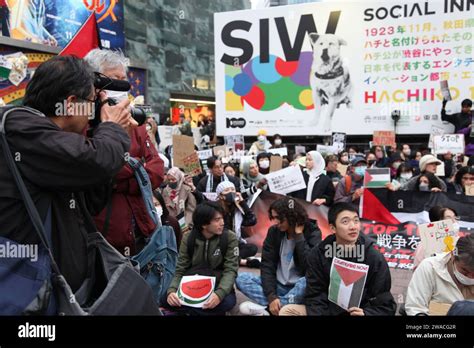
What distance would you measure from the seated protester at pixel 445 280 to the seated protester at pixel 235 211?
2791mm

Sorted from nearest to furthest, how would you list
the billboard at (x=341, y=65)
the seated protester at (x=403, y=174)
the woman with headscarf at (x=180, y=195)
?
the woman with headscarf at (x=180, y=195), the seated protester at (x=403, y=174), the billboard at (x=341, y=65)

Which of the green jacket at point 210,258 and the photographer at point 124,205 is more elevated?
the photographer at point 124,205

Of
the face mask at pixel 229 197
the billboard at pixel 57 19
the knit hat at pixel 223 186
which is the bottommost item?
the face mask at pixel 229 197

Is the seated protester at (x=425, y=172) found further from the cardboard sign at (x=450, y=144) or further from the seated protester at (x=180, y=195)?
the cardboard sign at (x=450, y=144)

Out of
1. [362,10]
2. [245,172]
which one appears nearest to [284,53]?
[362,10]

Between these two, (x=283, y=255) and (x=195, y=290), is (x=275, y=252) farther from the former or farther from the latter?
(x=195, y=290)

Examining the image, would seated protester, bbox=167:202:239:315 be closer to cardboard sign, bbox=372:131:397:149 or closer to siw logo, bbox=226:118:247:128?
cardboard sign, bbox=372:131:397:149

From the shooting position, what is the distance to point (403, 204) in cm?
548

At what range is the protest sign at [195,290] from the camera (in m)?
3.50

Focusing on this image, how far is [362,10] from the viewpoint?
1243cm

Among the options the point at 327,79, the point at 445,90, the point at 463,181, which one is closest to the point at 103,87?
the point at 463,181

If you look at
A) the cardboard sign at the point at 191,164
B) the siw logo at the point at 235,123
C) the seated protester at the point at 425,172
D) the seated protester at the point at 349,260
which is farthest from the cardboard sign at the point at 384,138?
the seated protester at the point at 349,260

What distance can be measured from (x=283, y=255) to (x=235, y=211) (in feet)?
Answer: 5.84

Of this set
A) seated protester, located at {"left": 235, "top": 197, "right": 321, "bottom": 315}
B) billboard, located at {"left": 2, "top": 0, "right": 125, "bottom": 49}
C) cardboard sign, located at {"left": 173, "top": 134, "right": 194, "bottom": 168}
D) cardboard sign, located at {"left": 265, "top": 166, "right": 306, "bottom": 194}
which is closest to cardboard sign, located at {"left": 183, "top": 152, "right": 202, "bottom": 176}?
cardboard sign, located at {"left": 173, "top": 134, "right": 194, "bottom": 168}
